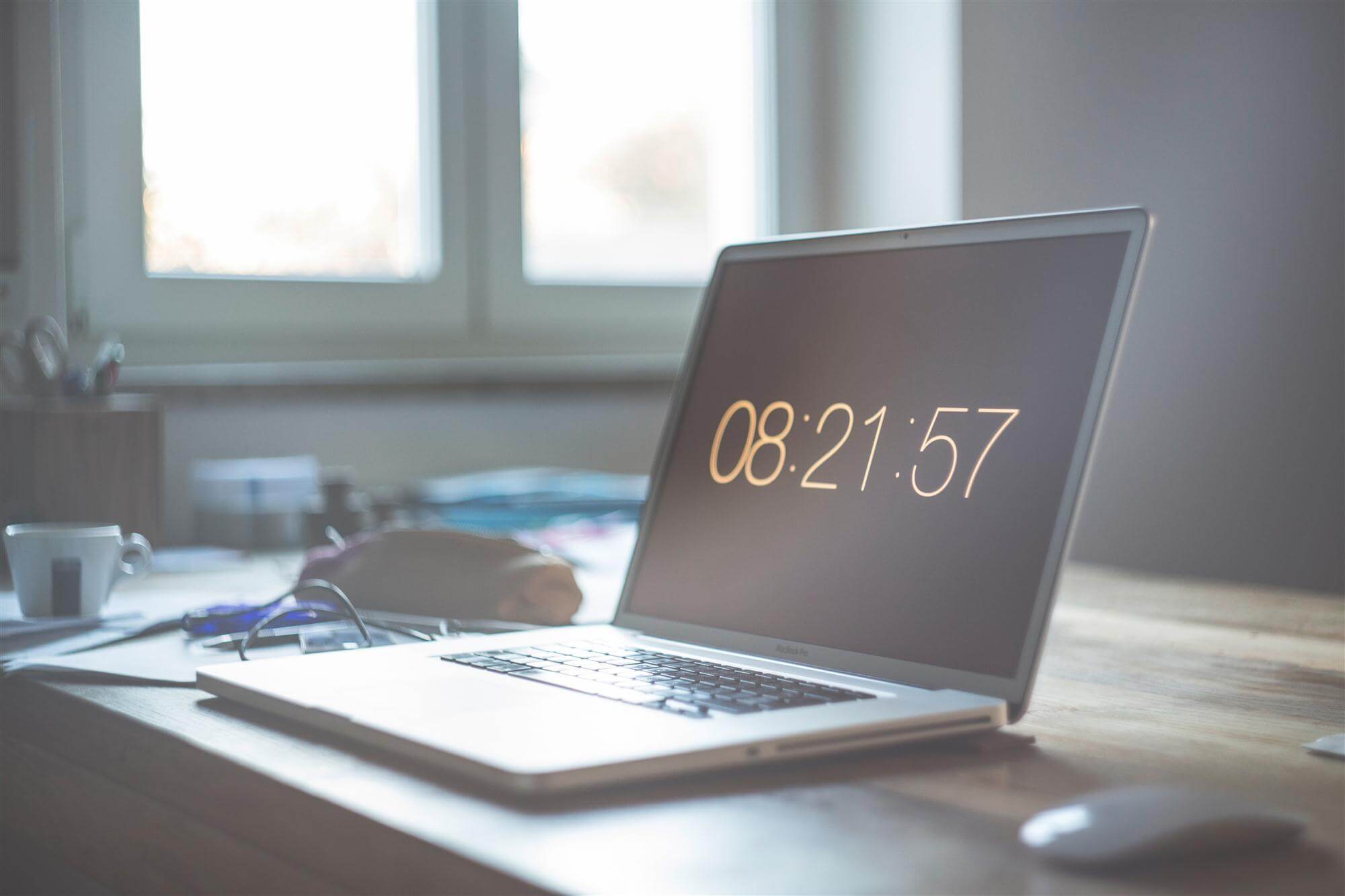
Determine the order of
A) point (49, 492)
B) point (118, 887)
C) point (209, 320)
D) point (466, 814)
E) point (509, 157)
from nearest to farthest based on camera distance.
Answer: point (466, 814) → point (118, 887) → point (49, 492) → point (209, 320) → point (509, 157)

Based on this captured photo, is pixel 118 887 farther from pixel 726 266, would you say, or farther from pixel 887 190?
Result: pixel 887 190

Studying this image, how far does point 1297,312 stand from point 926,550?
95 centimetres

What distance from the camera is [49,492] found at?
146 cm

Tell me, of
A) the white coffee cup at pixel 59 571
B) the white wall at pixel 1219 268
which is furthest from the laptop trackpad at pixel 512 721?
the white wall at pixel 1219 268

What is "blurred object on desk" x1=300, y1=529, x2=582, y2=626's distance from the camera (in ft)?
3.22

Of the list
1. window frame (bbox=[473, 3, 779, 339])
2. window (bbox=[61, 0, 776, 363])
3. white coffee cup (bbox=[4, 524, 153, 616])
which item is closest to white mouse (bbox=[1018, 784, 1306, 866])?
white coffee cup (bbox=[4, 524, 153, 616])

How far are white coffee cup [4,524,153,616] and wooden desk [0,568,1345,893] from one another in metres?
0.18

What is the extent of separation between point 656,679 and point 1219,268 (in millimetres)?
1134

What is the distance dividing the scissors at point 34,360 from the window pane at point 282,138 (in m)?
0.39

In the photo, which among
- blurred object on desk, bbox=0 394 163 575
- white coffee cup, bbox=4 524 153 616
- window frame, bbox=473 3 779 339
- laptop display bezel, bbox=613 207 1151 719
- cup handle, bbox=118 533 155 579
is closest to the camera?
laptop display bezel, bbox=613 207 1151 719

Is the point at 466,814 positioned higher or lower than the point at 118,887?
higher

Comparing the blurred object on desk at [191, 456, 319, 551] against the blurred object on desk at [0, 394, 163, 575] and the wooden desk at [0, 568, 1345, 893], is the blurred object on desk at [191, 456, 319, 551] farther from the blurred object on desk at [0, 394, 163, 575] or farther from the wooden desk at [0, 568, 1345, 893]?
the wooden desk at [0, 568, 1345, 893]

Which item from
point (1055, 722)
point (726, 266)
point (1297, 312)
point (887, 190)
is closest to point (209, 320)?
point (887, 190)

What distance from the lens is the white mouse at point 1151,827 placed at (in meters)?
0.43
